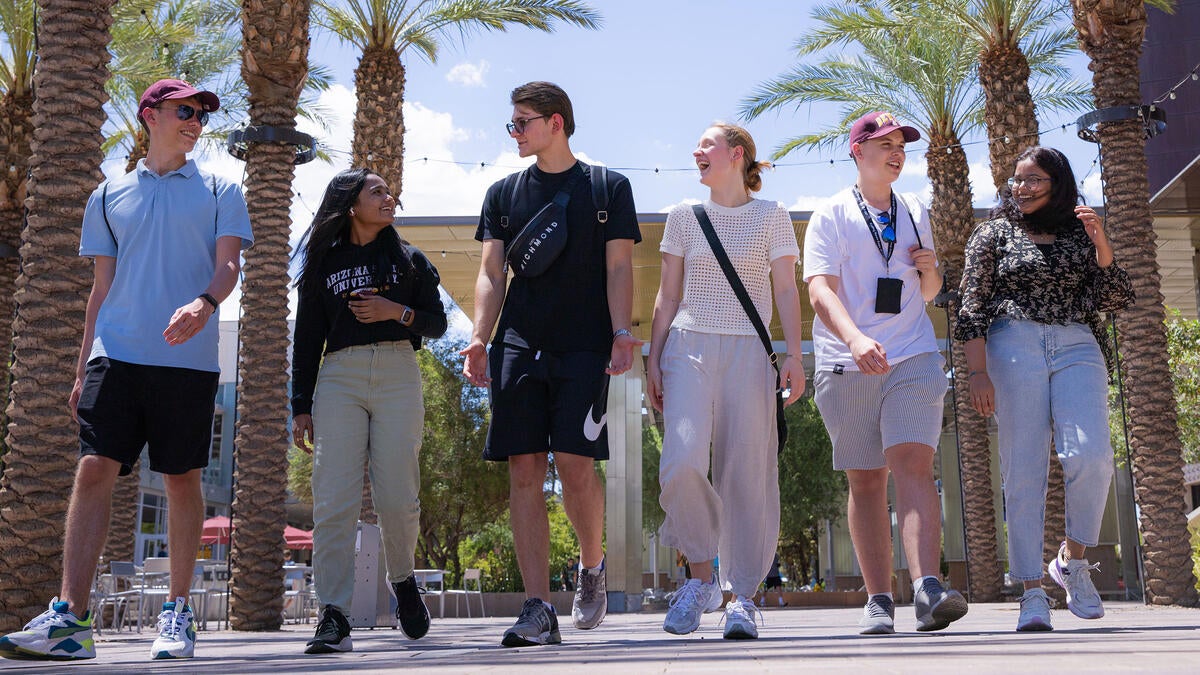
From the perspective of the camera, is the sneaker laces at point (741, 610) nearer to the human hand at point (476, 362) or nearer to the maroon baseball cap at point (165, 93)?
the human hand at point (476, 362)

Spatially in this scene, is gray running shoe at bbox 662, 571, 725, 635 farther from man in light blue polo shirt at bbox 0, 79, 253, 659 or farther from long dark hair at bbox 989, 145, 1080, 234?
long dark hair at bbox 989, 145, 1080, 234

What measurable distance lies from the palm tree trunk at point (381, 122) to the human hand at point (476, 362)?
33.3ft

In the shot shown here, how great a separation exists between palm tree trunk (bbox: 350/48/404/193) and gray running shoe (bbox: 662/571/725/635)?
1057 centimetres

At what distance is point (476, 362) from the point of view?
492cm

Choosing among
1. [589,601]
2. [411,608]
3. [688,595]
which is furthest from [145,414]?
[688,595]

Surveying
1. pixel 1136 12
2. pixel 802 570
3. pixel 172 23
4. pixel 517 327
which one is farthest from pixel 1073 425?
pixel 802 570

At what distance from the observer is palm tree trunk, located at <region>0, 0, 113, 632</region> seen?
7.24 m

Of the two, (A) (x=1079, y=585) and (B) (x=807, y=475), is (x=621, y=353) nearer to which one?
(A) (x=1079, y=585)

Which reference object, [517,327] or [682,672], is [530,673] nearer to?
[682,672]

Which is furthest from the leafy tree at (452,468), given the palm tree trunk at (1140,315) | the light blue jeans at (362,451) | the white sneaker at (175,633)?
the white sneaker at (175,633)

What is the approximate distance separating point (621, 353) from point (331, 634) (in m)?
1.58

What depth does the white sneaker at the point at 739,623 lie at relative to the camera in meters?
4.55

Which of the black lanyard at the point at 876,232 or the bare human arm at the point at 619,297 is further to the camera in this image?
the black lanyard at the point at 876,232

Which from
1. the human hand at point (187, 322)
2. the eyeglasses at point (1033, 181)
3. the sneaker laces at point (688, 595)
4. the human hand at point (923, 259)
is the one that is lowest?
the sneaker laces at point (688, 595)
